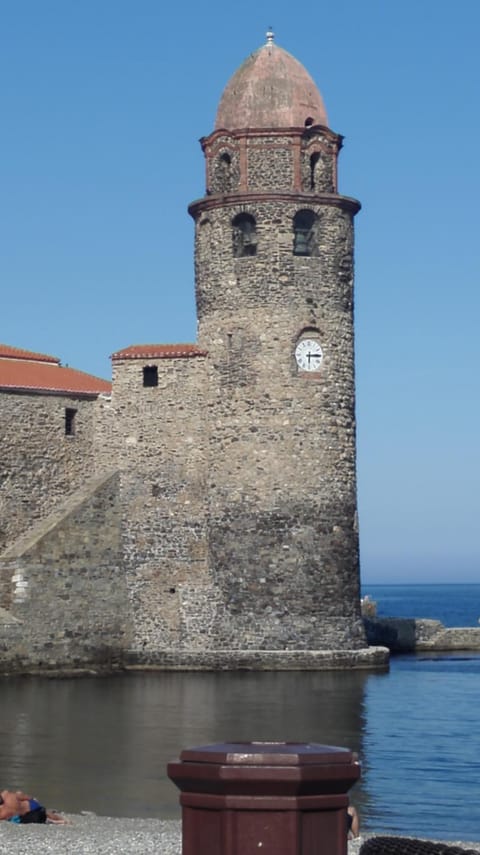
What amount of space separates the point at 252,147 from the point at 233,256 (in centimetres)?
222

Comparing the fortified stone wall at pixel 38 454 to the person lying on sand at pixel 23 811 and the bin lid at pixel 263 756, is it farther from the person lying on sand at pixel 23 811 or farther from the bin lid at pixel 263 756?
the bin lid at pixel 263 756

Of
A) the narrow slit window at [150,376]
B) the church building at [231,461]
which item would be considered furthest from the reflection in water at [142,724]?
the narrow slit window at [150,376]

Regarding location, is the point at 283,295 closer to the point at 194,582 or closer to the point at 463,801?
the point at 194,582

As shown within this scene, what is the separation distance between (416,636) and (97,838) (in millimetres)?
25927

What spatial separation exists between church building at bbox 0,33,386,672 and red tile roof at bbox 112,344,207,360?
45mm

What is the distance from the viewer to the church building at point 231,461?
3009 centimetres

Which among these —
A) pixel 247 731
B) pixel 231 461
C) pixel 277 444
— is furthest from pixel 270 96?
pixel 247 731

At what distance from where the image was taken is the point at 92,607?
30516 mm

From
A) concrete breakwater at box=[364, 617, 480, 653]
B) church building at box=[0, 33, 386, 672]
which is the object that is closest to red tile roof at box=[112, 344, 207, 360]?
church building at box=[0, 33, 386, 672]

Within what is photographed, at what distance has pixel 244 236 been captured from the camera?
3083 cm

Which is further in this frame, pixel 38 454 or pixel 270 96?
pixel 38 454

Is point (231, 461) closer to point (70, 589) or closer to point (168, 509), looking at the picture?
point (168, 509)

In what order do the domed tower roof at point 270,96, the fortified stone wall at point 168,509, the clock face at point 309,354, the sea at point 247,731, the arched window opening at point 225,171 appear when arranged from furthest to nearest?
1. the arched window opening at point 225,171
2. the fortified stone wall at point 168,509
3. the domed tower roof at point 270,96
4. the clock face at point 309,354
5. the sea at point 247,731

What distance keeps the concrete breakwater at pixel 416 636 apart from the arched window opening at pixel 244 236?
1104 cm
